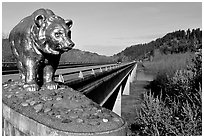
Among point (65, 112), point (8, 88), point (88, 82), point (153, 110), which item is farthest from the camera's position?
point (88, 82)

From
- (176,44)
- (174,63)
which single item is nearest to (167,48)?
(176,44)

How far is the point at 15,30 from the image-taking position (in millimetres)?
5145

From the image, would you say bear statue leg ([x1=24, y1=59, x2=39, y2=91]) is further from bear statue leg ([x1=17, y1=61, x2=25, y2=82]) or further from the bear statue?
bear statue leg ([x1=17, y1=61, x2=25, y2=82])

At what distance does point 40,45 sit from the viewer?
15.1 ft

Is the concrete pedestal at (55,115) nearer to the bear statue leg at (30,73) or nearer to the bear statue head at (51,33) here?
the bear statue leg at (30,73)

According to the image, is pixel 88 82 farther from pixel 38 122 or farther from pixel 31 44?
pixel 38 122

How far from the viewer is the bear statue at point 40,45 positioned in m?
4.48

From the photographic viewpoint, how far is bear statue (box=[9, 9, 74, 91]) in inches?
177

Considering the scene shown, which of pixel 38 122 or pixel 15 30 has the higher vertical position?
pixel 15 30

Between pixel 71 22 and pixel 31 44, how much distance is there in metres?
0.83

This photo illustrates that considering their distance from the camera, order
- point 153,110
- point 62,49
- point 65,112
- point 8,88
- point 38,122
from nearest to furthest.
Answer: point 38,122
point 65,112
point 62,49
point 8,88
point 153,110

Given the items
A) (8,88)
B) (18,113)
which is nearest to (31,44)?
(8,88)

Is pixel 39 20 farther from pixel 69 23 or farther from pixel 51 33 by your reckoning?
pixel 69 23

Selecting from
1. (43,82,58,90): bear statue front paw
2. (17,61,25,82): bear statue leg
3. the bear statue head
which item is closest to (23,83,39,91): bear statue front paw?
(43,82,58,90): bear statue front paw
